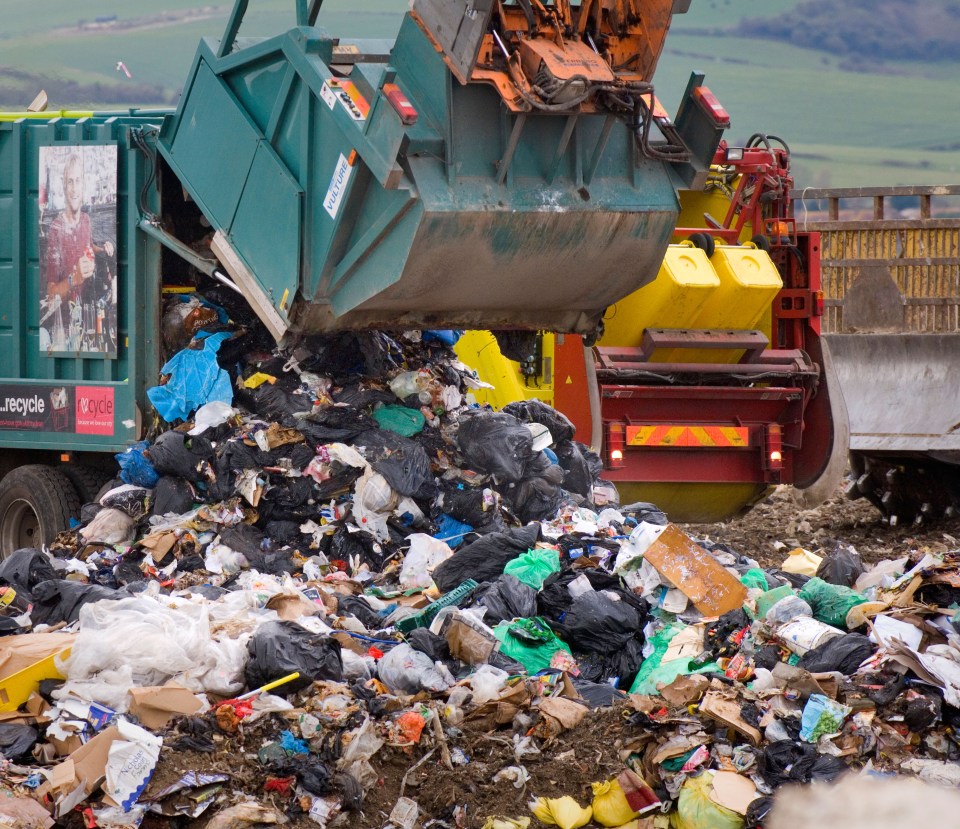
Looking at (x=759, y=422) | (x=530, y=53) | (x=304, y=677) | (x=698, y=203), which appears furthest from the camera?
(x=698, y=203)

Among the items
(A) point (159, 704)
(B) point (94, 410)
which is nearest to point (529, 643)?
(A) point (159, 704)

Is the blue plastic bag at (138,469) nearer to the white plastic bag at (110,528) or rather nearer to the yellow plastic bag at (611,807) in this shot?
the white plastic bag at (110,528)

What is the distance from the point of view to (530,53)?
5.92 metres

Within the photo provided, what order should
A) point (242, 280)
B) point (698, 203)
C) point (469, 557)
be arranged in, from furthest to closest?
1. point (698, 203)
2. point (242, 280)
3. point (469, 557)

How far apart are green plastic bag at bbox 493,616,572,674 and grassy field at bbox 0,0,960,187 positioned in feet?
191

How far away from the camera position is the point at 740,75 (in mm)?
98375

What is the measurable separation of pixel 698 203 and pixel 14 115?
4377 mm

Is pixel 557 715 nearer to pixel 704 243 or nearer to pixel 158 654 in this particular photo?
pixel 158 654

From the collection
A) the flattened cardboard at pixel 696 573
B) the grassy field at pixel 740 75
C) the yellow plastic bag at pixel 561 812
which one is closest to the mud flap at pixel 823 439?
the flattened cardboard at pixel 696 573

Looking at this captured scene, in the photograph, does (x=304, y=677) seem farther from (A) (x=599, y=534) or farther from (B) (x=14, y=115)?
(B) (x=14, y=115)

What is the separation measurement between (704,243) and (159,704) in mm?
4919

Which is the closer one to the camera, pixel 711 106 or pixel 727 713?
pixel 727 713

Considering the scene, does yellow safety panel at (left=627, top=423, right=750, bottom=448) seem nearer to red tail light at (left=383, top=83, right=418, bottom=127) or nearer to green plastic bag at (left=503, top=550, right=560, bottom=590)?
green plastic bag at (left=503, top=550, right=560, bottom=590)

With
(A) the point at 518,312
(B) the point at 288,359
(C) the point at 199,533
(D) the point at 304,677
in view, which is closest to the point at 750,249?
(A) the point at 518,312
